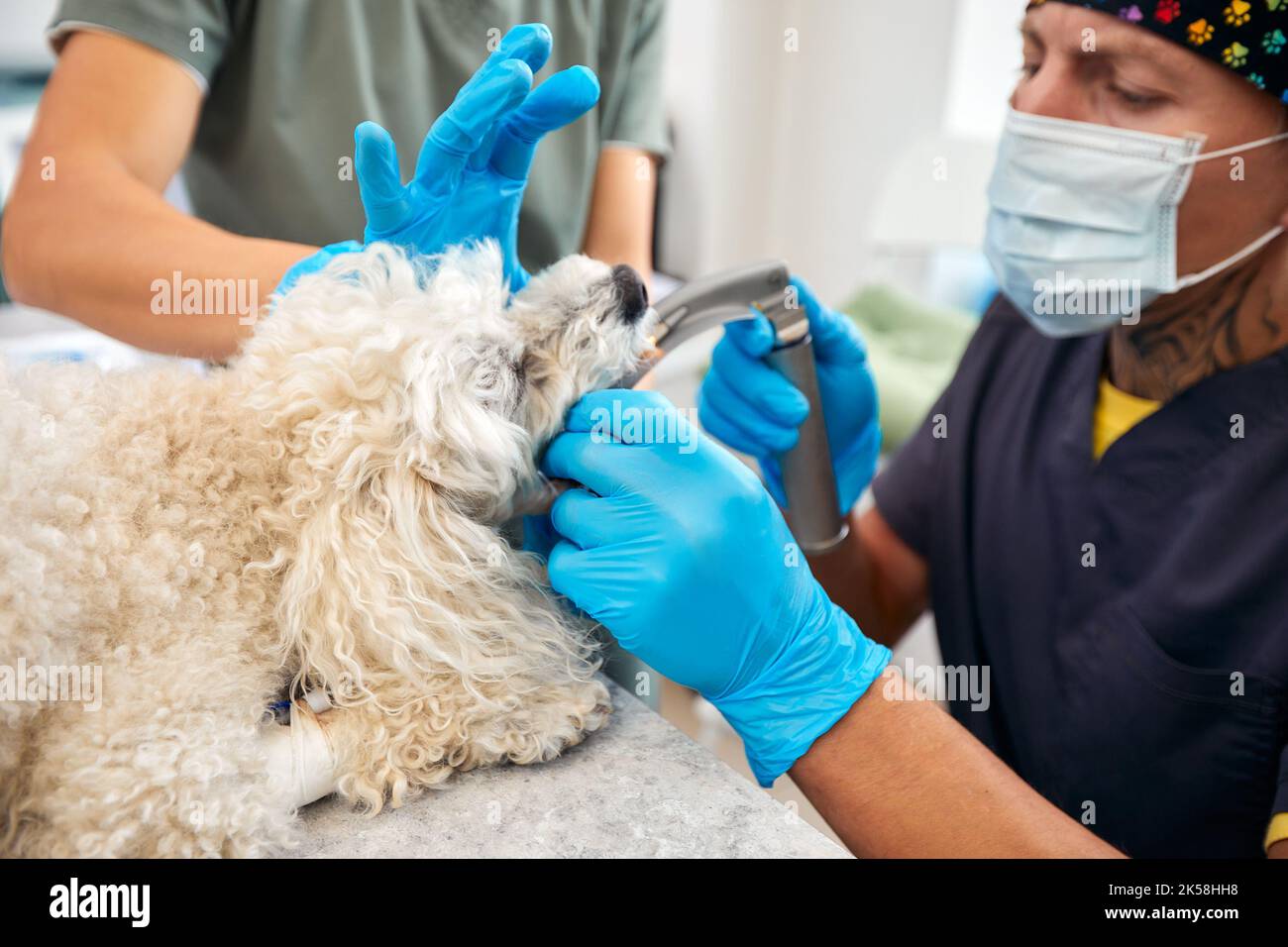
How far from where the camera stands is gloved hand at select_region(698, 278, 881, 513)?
3.34 ft

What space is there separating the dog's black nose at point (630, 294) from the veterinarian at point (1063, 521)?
0.09m

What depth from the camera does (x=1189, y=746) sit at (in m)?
0.94

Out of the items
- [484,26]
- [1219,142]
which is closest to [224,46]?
[484,26]

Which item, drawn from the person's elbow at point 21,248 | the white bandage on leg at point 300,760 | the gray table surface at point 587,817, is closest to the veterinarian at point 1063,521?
the gray table surface at point 587,817

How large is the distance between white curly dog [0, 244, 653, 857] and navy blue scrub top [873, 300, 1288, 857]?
0.63m

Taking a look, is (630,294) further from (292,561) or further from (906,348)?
(906,348)

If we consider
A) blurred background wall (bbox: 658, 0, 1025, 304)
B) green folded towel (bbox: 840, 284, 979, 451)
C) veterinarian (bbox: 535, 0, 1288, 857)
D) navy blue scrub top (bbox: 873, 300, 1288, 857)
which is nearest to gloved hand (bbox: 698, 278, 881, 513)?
veterinarian (bbox: 535, 0, 1288, 857)

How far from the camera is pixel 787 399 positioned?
1013mm

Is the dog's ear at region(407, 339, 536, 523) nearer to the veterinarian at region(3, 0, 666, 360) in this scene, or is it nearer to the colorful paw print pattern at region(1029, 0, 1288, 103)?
the veterinarian at region(3, 0, 666, 360)

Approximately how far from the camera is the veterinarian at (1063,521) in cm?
76

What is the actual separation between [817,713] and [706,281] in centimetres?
44
